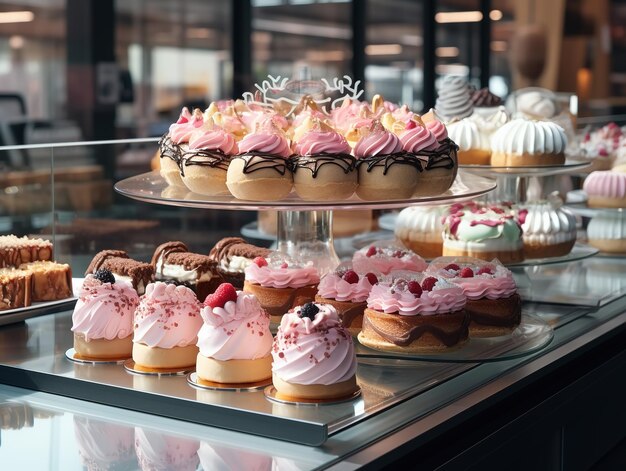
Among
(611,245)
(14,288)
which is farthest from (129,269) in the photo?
(611,245)

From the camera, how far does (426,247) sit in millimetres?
2822

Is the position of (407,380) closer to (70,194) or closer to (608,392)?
(608,392)

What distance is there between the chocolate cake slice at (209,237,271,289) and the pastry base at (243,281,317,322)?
203mm

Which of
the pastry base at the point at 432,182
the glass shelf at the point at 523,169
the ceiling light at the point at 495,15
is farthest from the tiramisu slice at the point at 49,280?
the ceiling light at the point at 495,15

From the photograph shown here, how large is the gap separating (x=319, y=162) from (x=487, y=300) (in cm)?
48

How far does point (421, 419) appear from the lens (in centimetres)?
165

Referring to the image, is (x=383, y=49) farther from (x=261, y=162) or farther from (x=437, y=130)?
(x=261, y=162)

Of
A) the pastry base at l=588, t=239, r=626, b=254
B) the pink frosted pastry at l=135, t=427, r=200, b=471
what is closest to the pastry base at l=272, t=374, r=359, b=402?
the pink frosted pastry at l=135, t=427, r=200, b=471

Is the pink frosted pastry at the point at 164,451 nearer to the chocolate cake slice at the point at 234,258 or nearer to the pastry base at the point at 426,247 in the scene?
the chocolate cake slice at the point at 234,258

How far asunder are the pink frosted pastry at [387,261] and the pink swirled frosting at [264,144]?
1.25 ft

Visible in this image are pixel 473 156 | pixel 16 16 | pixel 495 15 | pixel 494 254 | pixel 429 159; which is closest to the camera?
pixel 429 159

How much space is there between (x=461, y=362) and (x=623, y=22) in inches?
359

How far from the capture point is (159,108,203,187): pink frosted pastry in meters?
2.09

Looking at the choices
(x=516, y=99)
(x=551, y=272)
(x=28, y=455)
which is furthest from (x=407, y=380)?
(x=516, y=99)
